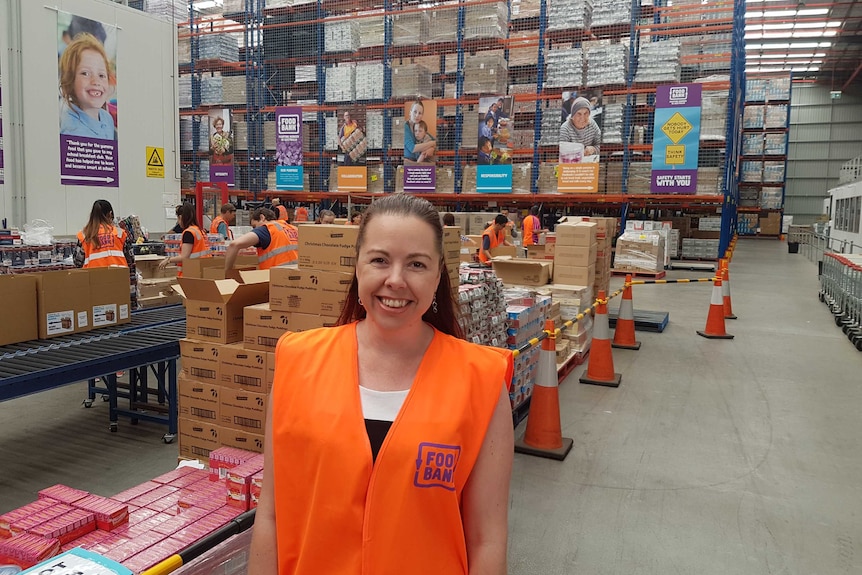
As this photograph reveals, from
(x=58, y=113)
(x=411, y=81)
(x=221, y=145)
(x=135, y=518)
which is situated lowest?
(x=135, y=518)

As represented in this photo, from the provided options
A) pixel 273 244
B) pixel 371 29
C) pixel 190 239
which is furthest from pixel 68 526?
pixel 371 29

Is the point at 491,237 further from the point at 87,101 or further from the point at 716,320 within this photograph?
the point at 87,101

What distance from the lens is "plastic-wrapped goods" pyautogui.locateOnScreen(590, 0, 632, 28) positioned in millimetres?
16891

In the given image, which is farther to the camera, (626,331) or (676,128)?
(676,128)

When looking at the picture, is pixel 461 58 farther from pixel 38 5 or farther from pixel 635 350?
pixel 635 350

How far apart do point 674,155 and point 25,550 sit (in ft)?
54.2

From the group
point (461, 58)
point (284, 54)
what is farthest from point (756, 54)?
point (284, 54)

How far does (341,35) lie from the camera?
1975 centimetres

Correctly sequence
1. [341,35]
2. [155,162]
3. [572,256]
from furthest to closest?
[341,35] < [155,162] < [572,256]

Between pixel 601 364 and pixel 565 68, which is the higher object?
pixel 565 68

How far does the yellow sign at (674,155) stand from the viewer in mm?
16109

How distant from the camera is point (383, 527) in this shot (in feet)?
4.43

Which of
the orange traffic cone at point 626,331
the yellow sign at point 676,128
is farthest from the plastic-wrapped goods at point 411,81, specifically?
the orange traffic cone at point 626,331

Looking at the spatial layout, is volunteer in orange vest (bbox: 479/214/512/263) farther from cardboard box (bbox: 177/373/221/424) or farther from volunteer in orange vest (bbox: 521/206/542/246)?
cardboard box (bbox: 177/373/221/424)
